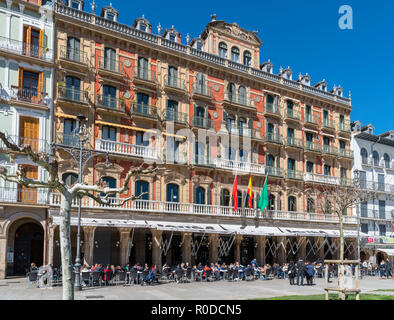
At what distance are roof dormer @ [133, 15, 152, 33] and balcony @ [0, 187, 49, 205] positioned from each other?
1383 cm

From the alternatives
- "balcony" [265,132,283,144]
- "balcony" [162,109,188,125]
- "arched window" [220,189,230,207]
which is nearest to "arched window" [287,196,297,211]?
"balcony" [265,132,283,144]

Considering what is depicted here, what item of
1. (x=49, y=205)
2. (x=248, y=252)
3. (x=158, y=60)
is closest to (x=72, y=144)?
(x=49, y=205)

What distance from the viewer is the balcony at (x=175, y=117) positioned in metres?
30.4

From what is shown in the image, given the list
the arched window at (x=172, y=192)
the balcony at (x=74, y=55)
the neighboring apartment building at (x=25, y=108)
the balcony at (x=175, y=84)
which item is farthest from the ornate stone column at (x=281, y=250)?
the balcony at (x=74, y=55)

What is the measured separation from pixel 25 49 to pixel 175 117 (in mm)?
10717

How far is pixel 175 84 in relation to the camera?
31547mm

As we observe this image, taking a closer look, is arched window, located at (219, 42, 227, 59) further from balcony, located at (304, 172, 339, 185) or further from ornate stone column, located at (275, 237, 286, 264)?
ornate stone column, located at (275, 237, 286, 264)

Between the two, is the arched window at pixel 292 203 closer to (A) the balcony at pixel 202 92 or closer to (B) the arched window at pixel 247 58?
(A) the balcony at pixel 202 92

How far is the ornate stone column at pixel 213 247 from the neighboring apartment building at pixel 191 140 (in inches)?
2.8

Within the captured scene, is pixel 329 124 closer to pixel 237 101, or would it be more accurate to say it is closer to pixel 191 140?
pixel 237 101

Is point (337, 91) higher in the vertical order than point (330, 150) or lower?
higher

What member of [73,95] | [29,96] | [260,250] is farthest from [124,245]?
[260,250]

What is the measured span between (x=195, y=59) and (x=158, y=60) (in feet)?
10.1

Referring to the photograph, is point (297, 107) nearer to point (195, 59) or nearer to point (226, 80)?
point (226, 80)
